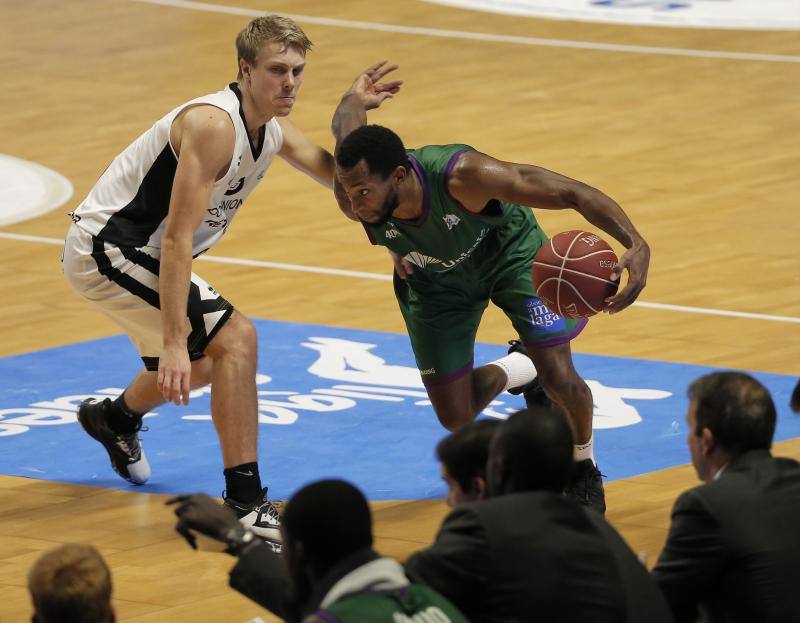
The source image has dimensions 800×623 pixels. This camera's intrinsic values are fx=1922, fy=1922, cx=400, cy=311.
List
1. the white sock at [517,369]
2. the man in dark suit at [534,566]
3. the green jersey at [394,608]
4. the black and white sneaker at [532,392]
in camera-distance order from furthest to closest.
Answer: the black and white sneaker at [532,392] → the white sock at [517,369] → the man in dark suit at [534,566] → the green jersey at [394,608]

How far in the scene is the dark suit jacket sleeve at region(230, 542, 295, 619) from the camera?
500cm

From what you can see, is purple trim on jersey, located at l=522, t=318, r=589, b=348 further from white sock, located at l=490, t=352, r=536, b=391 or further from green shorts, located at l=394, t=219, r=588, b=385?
white sock, located at l=490, t=352, r=536, b=391

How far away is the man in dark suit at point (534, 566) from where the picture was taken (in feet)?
15.7

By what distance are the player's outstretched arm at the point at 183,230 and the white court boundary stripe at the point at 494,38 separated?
11013 millimetres

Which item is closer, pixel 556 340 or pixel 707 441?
pixel 707 441

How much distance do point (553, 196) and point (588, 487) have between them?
1220 mm

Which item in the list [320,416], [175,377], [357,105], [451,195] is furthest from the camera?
[320,416]

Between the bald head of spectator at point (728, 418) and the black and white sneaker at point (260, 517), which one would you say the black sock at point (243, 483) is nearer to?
the black and white sneaker at point (260, 517)

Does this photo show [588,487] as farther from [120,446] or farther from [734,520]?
[734,520]

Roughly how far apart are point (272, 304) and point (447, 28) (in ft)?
29.2

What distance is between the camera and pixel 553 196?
23.9 ft

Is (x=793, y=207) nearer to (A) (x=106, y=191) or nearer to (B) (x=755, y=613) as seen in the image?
(A) (x=106, y=191)

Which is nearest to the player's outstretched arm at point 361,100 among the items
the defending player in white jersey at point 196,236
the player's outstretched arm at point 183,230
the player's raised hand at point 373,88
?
the player's raised hand at point 373,88

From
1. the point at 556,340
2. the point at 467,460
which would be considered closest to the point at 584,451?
the point at 556,340
